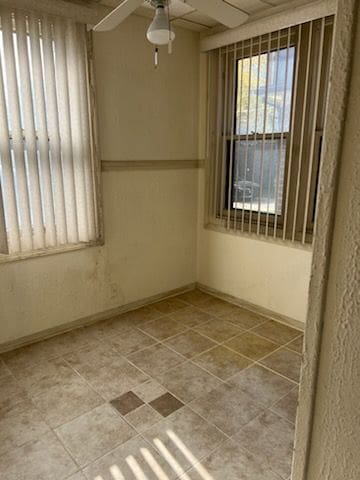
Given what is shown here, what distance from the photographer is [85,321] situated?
311 centimetres

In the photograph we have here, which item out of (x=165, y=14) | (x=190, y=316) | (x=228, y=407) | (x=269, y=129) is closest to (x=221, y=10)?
(x=165, y=14)

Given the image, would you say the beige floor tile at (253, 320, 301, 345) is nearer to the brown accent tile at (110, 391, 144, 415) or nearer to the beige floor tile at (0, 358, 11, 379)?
the brown accent tile at (110, 391, 144, 415)

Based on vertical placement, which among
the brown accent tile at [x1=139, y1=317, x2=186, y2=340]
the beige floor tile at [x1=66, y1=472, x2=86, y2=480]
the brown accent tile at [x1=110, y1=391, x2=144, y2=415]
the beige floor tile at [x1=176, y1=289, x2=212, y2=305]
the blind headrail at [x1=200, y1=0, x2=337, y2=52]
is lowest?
the beige floor tile at [x1=176, y1=289, x2=212, y2=305]

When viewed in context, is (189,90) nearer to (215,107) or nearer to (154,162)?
(215,107)

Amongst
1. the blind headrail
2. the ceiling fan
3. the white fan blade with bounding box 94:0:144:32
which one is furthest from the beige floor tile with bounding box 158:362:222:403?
the blind headrail

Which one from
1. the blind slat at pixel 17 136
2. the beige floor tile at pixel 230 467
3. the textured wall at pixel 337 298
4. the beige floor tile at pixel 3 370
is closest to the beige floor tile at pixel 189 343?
the beige floor tile at pixel 230 467

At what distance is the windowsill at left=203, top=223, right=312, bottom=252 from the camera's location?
115 inches

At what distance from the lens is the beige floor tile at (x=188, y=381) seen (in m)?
2.21

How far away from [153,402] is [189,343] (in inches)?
28.9

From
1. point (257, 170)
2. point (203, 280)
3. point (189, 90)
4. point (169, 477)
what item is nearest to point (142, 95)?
point (189, 90)

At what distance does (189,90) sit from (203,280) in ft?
6.43

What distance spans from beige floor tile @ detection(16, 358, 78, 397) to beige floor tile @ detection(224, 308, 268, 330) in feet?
4.77

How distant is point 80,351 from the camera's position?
2689mm

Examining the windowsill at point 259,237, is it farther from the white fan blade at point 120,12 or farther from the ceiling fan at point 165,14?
the white fan blade at point 120,12
